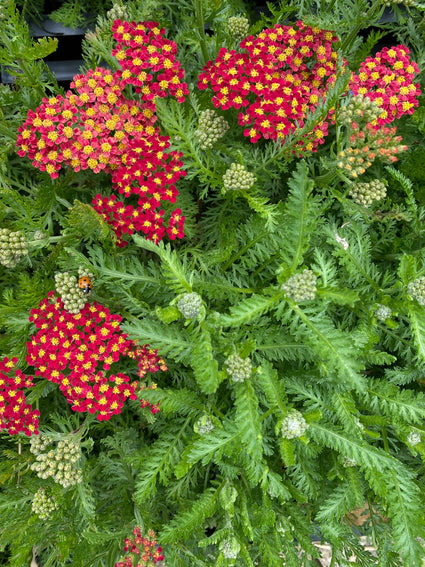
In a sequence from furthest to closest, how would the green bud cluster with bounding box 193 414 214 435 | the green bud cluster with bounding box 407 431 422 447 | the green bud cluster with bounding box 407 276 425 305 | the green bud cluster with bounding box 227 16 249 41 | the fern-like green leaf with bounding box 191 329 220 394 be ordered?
the green bud cluster with bounding box 227 16 249 41
the green bud cluster with bounding box 407 431 422 447
the green bud cluster with bounding box 193 414 214 435
the green bud cluster with bounding box 407 276 425 305
the fern-like green leaf with bounding box 191 329 220 394

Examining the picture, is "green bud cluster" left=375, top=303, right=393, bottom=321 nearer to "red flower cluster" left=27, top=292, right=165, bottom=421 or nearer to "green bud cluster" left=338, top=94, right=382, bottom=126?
"green bud cluster" left=338, top=94, right=382, bottom=126

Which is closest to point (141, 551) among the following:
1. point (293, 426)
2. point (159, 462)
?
point (159, 462)

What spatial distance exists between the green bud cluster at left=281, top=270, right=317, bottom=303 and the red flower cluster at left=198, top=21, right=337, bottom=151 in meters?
0.77

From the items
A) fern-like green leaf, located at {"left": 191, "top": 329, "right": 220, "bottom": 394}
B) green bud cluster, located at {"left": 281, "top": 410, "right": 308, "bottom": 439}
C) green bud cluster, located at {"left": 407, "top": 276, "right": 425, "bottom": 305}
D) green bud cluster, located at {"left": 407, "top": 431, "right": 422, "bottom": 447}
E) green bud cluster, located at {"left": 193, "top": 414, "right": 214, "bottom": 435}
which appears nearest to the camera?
fern-like green leaf, located at {"left": 191, "top": 329, "right": 220, "bottom": 394}

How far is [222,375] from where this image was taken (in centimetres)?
162

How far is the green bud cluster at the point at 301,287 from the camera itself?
151 centimetres

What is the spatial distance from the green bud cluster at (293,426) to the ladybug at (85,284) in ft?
3.60

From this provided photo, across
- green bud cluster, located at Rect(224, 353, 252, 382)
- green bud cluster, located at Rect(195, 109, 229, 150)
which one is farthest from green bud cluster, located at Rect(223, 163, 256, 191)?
green bud cluster, located at Rect(224, 353, 252, 382)

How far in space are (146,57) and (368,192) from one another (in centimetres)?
124

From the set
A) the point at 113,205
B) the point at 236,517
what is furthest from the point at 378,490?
the point at 113,205

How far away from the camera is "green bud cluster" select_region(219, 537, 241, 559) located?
1.74 metres

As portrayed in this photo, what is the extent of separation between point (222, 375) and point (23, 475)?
1464 mm

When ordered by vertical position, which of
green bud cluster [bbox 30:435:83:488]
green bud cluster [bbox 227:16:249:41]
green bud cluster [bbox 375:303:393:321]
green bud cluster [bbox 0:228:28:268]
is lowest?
green bud cluster [bbox 30:435:83:488]

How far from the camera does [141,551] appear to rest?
1.93 meters
